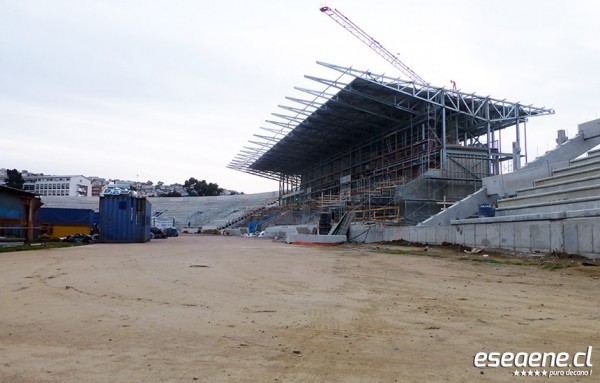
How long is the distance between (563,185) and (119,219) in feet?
87.1

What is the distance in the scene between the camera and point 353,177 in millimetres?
57531

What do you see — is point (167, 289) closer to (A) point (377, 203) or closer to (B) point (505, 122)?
(A) point (377, 203)

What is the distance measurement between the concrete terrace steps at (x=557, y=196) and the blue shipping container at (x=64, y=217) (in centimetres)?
3086

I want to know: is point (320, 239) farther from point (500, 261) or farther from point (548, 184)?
point (500, 261)

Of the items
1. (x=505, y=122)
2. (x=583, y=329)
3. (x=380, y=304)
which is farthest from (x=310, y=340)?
(x=505, y=122)

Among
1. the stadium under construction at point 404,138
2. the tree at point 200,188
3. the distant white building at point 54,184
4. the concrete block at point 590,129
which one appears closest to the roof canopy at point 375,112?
the stadium under construction at point 404,138

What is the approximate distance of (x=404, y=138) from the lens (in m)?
47.7

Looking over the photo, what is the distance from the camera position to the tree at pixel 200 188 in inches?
5172

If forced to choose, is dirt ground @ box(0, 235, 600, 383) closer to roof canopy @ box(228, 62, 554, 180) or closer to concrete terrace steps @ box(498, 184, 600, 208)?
concrete terrace steps @ box(498, 184, 600, 208)

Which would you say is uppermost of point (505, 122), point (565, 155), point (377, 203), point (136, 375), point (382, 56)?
point (382, 56)

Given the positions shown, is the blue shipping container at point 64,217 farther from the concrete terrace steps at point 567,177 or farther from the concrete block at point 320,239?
the concrete terrace steps at point 567,177

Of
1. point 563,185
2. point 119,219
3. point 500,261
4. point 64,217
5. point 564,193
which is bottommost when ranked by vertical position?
point 500,261

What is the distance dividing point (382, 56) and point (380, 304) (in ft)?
209

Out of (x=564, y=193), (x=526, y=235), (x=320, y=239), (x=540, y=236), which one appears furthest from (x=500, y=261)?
(x=320, y=239)
